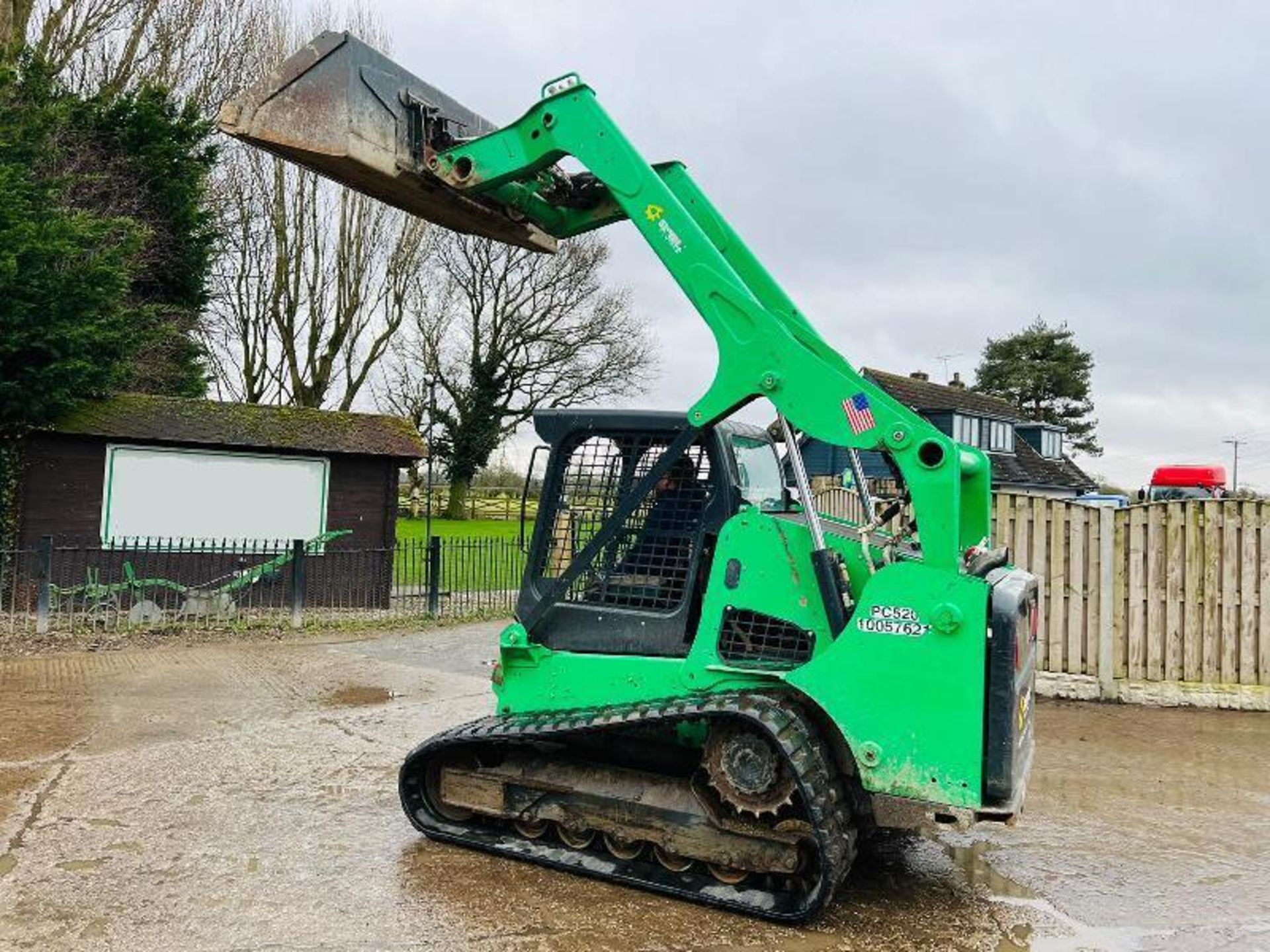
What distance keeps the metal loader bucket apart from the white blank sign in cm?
936

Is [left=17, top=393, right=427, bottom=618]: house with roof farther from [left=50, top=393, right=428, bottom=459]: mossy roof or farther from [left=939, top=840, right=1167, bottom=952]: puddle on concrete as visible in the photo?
[left=939, top=840, right=1167, bottom=952]: puddle on concrete

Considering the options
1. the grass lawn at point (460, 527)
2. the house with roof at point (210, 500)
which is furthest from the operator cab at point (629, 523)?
the grass lawn at point (460, 527)

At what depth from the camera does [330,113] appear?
184 inches

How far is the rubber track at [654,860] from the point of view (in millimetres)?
4008

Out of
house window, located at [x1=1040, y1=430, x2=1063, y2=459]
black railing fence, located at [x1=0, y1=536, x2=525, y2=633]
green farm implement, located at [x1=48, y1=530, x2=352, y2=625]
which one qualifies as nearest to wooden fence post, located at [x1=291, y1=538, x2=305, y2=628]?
black railing fence, located at [x1=0, y1=536, x2=525, y2=633]

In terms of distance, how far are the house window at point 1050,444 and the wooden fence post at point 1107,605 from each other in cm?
3918

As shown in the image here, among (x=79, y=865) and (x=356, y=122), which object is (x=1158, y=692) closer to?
(x=356, y=122)

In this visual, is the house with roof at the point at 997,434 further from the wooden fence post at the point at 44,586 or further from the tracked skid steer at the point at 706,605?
the tracked skid steer at the point at 706,605

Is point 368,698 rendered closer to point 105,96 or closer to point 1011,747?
→ point 1011,747

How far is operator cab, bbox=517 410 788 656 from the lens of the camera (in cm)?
465

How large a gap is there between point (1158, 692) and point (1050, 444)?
134 feet

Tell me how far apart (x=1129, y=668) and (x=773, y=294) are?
18.5ft

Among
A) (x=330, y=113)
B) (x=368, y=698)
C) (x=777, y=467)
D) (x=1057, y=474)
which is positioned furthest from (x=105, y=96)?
(x=1057, y=474)

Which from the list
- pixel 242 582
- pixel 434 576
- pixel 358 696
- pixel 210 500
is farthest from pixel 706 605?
pixel 210 500
